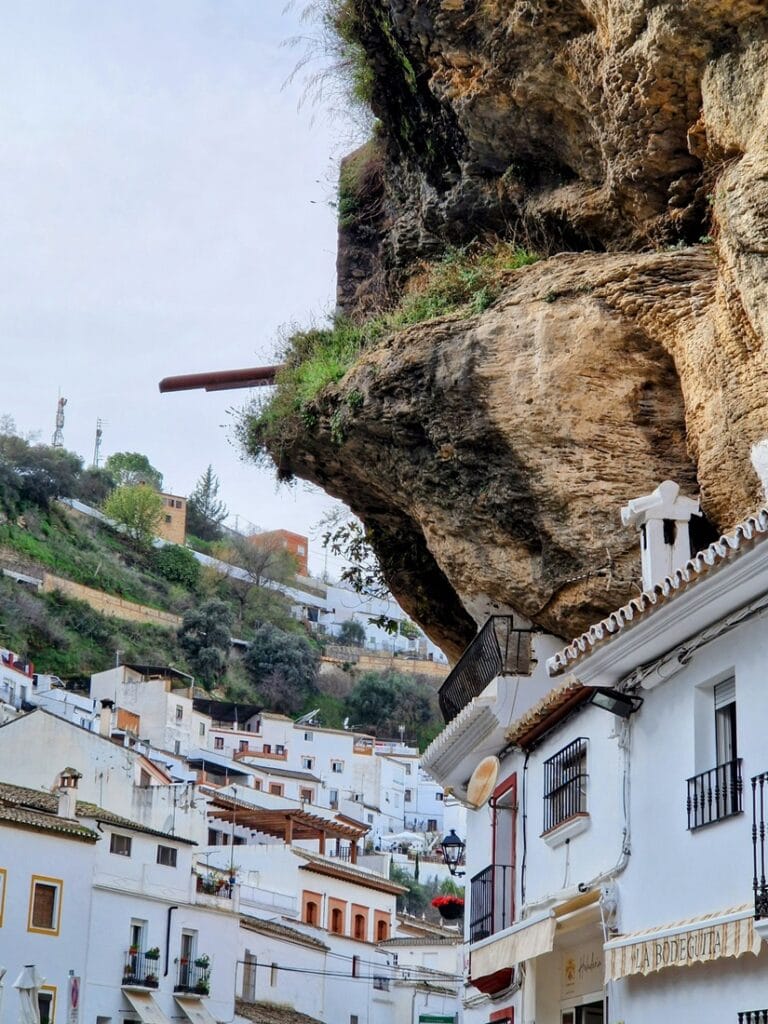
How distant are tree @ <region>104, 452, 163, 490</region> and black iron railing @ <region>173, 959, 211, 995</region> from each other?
310 feet

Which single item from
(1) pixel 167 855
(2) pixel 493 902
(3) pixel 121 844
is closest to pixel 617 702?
(2) pixel 493 902

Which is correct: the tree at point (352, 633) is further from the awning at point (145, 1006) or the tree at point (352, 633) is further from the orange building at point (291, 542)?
the awning at point (145, 1006)

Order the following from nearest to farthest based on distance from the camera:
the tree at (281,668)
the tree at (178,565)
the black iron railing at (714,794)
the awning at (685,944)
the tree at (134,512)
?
the awning at (685,944) < the black iron railing at (714,794) < the tree at (281,668) < the tree at (178,565) < the tree at (134,512)

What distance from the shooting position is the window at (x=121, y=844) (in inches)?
1409

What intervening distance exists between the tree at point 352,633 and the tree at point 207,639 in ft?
50.2

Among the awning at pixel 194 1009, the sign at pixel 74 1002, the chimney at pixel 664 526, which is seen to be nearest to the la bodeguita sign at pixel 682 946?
the chimney at pixel 664 526

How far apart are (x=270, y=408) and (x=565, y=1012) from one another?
8.96 meters

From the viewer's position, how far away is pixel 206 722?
3093 inches

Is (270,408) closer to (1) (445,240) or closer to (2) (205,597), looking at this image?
(1) (445,240)

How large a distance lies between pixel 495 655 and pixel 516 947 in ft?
13.4

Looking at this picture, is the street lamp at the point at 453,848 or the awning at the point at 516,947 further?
the street lamp at the point at 453,848

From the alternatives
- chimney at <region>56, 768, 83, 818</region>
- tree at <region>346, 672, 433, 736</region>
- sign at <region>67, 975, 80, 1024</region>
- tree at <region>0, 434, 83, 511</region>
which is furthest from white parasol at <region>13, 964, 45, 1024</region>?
tree at <region>0, 434, 83, 511</region>

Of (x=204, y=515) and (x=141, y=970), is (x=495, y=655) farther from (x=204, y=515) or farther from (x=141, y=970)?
(x=204, y=515)

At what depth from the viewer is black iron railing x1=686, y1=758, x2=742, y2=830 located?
34.9ft
